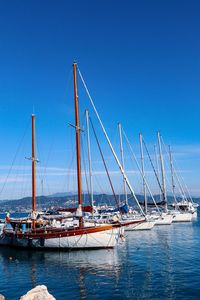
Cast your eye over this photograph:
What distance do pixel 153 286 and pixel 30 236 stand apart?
21.2m

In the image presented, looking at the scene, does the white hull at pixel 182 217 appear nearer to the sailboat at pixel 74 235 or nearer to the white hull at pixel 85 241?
the sailboat at pixel 74 235

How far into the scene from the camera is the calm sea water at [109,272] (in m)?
22.3

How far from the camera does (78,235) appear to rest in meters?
37.0

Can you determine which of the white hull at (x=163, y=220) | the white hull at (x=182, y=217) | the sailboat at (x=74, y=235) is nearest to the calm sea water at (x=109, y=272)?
the sailboat at (x=74, y=235)

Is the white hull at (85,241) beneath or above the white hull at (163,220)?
above

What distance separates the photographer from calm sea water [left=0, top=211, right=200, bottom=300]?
22.3 meters

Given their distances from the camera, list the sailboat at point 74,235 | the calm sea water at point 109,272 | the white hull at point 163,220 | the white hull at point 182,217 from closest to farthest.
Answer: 1. the calm sea water at point 109,272
2. the sailboat at point 74,235
3. the white hull at point 163,220
4. the white hull at point 182,217

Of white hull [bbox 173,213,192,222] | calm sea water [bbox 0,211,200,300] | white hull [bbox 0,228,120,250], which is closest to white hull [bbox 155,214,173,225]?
white hull [bbox 173,213,192,222]

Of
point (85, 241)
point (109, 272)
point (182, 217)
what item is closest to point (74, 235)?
point (85, 241)

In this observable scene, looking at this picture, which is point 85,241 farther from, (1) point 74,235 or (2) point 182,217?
(2) point 182,217

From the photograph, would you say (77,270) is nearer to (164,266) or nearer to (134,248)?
(164,266)

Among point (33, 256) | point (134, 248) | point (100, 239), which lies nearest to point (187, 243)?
point (134, 248)

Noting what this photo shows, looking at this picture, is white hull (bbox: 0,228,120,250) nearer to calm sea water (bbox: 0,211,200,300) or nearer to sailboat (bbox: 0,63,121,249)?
sailboat (bbox: 0,63,121,249)

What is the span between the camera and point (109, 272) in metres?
27.6
